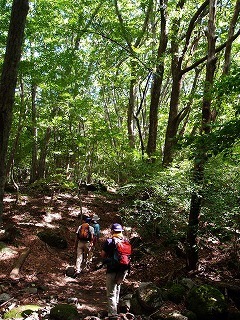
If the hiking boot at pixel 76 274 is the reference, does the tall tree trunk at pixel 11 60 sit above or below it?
above

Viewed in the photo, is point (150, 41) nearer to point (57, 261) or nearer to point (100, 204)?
point (100, 204)

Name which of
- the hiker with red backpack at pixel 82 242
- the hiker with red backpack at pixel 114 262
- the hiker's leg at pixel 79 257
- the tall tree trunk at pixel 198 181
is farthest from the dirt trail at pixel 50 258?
the tall tree trunk at pixel 198 181

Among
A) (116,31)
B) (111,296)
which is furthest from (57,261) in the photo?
(116,31)

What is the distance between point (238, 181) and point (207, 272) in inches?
114

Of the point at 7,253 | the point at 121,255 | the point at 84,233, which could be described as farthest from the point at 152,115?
the point at 121,255

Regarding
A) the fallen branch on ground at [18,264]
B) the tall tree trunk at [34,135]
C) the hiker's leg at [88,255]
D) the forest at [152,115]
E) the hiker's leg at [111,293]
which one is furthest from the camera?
the tall tree trunk at [34,135]

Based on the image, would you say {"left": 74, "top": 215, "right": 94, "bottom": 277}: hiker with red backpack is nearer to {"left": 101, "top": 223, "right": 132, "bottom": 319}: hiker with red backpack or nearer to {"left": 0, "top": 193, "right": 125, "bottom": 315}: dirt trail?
{"left": 0, "top": 193, "right": 125, "bottom": 315}: dirt trail

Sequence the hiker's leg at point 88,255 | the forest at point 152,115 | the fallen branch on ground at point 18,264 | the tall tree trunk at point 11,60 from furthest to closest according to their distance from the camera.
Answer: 1. the hiker's leg at point 88,255
2. the fallen branch on ground at point 18,264
3. the forest at point 152,115
4. the tall tree trunk at point 11,60

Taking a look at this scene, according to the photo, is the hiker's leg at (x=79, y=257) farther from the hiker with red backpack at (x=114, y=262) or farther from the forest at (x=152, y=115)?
the hiker with red backpack at (x=114, y=262)

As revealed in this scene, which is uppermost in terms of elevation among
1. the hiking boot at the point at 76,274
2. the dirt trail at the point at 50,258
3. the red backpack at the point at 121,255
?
the red backpack at the point at 121,255

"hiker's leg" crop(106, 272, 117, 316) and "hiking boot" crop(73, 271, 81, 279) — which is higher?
"hiker's leg" crop(106, 272, 117, 316)

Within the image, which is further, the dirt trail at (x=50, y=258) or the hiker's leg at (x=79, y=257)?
the hiker's leg at (x=79, y=257)

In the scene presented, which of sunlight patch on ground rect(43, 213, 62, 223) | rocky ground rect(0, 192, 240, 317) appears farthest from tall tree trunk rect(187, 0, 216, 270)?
sunlight patch on ground rect(43, 213, 62, 223)

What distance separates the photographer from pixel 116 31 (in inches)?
572
